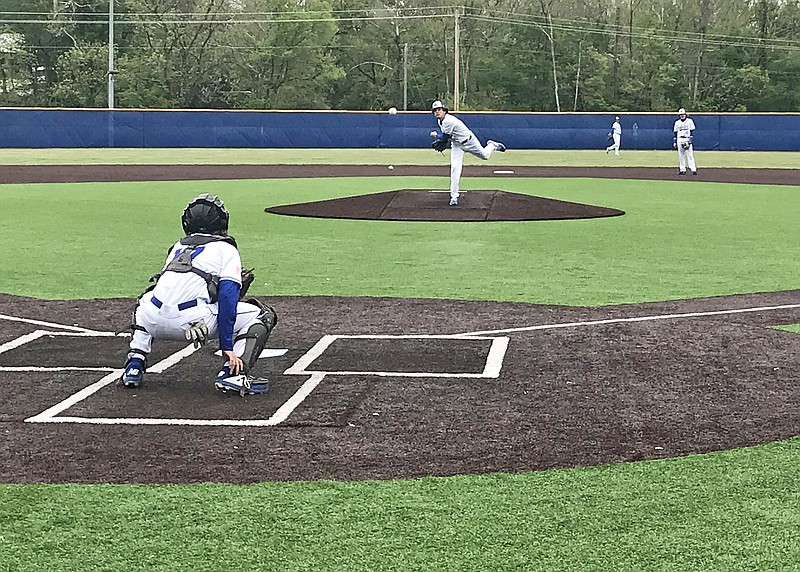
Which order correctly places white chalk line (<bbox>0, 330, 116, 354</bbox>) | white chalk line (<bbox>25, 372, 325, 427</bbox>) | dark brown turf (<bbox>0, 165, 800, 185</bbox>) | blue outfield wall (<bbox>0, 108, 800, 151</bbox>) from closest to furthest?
white chalk line (<bbox>25, 372, 325, 427</bbox>), white chalk line (<bbox>0, 330, 116, 354</bbox>), dark brown turf (<bbox>0, 165, 800, 185</bbox>), blue outfield wall (<bbox>0, 108, 800, 151</bbox>)

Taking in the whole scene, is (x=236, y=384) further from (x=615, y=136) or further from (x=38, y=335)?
(x=615, y=136)

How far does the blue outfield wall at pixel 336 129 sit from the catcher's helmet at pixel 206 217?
39553 mm

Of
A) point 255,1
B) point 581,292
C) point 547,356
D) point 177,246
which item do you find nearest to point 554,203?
point 581,292

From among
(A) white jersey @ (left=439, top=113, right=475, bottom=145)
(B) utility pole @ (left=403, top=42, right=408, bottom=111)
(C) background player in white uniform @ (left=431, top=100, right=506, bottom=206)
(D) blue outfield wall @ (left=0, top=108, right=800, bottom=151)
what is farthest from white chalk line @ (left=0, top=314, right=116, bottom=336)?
(B) utility pole @ (left=403, top=42, right=408, bottom=111)

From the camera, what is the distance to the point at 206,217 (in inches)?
267

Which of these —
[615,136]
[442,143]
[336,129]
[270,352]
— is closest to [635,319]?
[270,352]

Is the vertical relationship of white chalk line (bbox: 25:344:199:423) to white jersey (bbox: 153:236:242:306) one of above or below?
below

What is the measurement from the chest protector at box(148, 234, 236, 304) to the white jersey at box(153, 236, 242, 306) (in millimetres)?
18

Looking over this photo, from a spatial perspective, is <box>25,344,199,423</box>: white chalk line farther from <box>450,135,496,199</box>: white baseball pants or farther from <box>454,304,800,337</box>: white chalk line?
<box>450,135,496,199</box>: white baseball pants

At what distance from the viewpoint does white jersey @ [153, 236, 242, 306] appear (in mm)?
6629

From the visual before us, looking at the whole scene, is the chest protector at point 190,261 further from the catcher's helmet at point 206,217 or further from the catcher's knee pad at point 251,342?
the catcher's knee pad at point 251,342

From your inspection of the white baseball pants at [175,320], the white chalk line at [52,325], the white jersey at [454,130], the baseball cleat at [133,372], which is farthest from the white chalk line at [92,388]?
the white jersey at [454,130]

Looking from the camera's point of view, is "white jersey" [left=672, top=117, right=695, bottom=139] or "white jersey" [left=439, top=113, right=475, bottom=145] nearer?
"white jersey" [left=439, top=113, right=475, bottom=145]

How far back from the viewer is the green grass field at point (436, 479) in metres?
4.25
